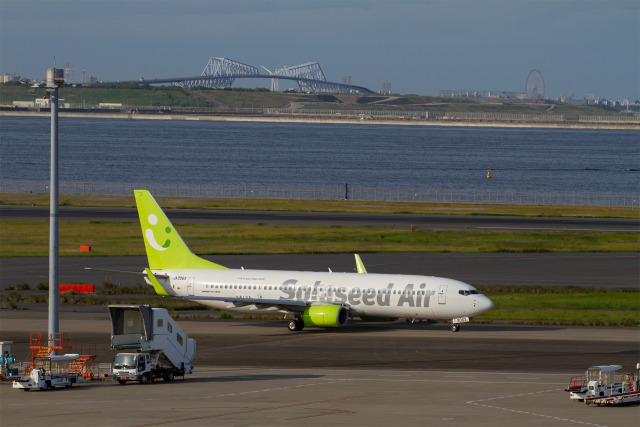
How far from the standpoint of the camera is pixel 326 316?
58.1 meters

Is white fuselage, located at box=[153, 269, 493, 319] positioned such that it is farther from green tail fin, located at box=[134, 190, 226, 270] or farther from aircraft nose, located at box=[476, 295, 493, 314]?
green tail fin, located at box=[134, 190, 226, 270]

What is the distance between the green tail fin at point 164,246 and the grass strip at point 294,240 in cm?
2716

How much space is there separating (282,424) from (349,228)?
75.4 meters

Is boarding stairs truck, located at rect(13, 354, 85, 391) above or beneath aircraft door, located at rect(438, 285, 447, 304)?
beneath

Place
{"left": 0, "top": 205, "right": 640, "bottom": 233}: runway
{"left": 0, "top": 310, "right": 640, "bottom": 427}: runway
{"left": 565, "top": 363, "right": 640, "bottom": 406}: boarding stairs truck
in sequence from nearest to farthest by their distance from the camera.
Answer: {"left": 0, "top": 310, "right": 640, "bottom": 427}: runway < {"left": 565, "top": 363, "right": 640, "bottom": 406}: boarding stairs truck < {"left": 0, "top": 205, "right": 640, "bottom": 233}: runway

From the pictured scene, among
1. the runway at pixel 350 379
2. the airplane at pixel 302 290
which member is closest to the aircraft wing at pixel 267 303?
the airplane at pixel 302 290

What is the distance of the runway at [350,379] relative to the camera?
3475 centimetres

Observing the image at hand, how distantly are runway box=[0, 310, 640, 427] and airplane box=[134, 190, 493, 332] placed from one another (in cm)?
144

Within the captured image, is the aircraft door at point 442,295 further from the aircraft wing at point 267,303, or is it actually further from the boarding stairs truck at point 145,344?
the boarding stairs truck at point 145,344

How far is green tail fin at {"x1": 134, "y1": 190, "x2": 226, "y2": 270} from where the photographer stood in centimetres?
6300

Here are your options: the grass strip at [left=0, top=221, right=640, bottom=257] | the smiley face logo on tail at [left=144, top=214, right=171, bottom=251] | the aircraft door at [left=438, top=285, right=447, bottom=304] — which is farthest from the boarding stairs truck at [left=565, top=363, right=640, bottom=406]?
the grass strip at [left=0, top=221, right=640, bottom=257]

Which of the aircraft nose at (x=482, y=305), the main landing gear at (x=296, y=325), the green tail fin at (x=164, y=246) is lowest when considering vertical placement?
the main landing gear at (x=296, y=325)

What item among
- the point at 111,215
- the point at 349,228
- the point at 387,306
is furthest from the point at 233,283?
the point at 111,215

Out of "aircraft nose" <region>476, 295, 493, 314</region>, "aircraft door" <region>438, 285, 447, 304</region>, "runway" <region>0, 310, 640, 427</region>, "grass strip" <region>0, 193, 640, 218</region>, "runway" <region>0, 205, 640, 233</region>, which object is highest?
"grass strip" <region>0, 193, 640, 218</region>
